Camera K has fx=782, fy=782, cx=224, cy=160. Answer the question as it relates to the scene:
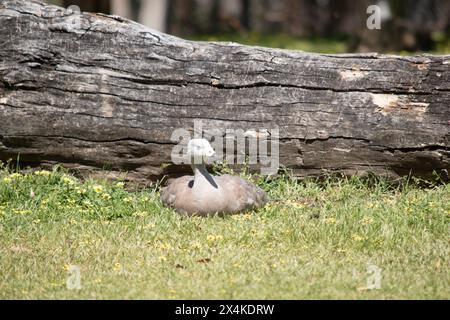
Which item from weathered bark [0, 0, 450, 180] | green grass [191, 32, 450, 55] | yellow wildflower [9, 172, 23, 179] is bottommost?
yellow wildflower [9, 172, 23, 179]

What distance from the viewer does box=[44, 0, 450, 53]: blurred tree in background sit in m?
17.0

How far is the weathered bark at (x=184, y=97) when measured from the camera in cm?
752

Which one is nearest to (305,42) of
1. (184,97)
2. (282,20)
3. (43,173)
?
(282,20)

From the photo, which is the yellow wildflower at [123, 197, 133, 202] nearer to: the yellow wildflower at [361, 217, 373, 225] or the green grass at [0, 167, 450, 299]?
the green grass at [0, 167, 450, 299]

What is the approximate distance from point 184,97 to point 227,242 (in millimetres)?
1923

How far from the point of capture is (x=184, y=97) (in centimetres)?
768

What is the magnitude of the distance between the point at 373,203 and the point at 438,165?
2.74 feet

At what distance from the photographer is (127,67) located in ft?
25.3

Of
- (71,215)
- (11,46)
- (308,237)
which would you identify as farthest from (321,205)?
(11,46)

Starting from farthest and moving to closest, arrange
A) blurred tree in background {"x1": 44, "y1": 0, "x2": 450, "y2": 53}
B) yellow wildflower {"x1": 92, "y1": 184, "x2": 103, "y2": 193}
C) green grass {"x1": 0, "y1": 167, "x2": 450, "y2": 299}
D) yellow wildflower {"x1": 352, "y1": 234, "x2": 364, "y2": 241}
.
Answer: blurred tree in background {"x1": 44, "y1": 0, "x2": 450, "y2": 53}
yellow wildflower {"x1": 92, "y1": 184, "x2": 103, "y2": 193}
yellow wildflower {"x1": 352, "y1": 234, "x2": 364, "y2": 241}
green grass {"x1": 0, "y1": 167, "x2": 450, "y2": 299}

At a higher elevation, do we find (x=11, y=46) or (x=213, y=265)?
(x=11, y=46)

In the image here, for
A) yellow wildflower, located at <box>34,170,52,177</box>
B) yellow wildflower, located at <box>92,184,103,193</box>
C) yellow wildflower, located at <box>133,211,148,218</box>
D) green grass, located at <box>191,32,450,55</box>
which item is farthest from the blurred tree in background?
yellow wildflower, located at <box>133,211,148,218</box>

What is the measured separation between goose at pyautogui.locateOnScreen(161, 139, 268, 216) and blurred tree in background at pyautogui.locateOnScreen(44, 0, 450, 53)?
10140mm

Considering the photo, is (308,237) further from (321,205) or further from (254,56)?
(254,56)
